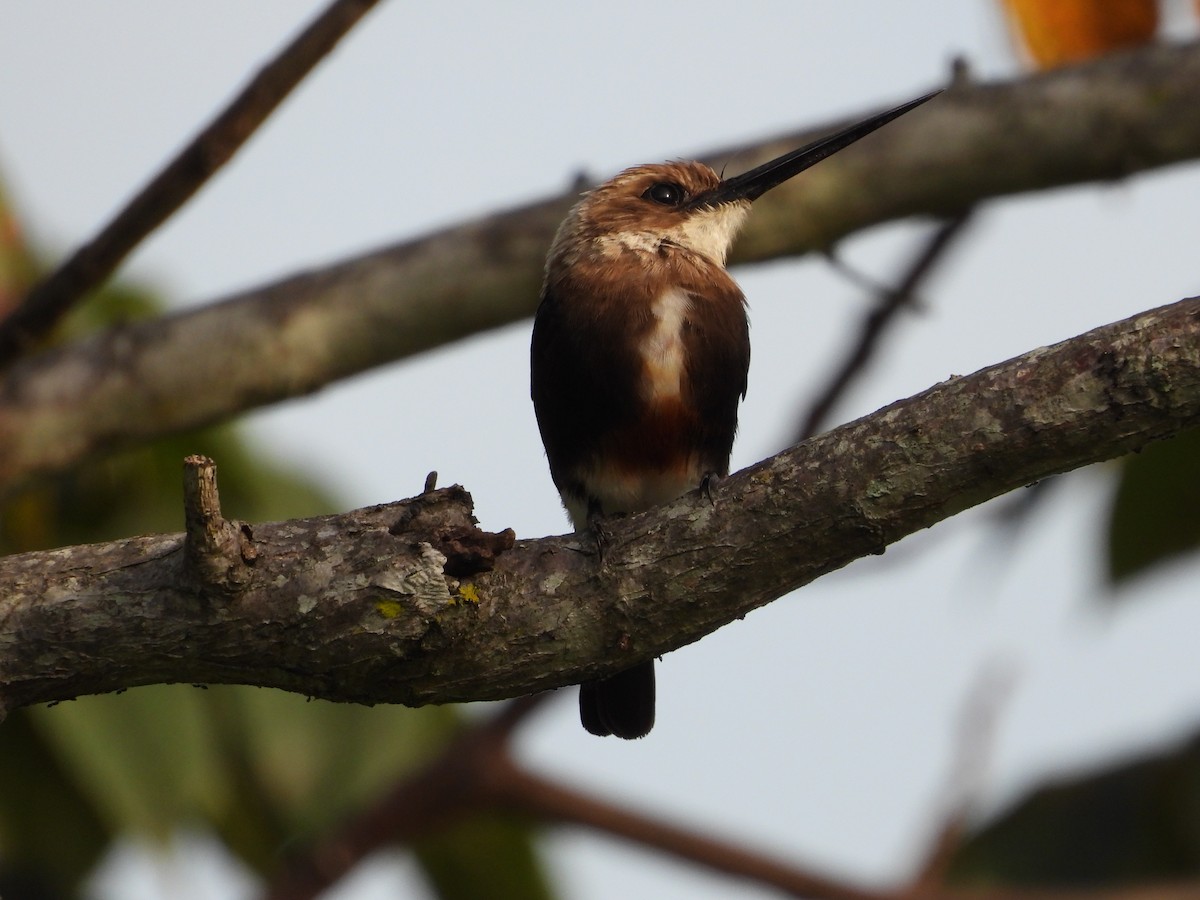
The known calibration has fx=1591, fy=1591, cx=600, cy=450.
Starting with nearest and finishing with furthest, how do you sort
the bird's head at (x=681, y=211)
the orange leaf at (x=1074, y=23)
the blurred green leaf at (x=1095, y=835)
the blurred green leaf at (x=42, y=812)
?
1. the orange leaf at (x=1074, y=23)
2. the bird's head at (x=681, y=211)
3. the blurred green leaf at (x=42, y=812)
4. the blurred green leaf at (x=1095, y=835)

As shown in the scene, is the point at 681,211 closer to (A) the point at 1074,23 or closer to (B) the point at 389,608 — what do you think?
(A) the point at 1074,23

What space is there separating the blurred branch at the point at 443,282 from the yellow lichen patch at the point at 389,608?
1.96 metres

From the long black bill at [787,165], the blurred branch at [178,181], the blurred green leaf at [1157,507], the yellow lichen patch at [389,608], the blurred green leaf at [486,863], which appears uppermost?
the long black bill at [787,165]

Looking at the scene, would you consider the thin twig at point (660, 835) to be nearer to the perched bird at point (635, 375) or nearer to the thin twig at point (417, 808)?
the thin twig at point (417, 808)

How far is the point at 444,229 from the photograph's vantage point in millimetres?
4859

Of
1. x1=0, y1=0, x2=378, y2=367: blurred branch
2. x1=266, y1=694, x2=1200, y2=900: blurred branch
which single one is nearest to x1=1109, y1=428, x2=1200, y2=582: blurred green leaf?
x1=266, y1=694, x2=1200, y2=900: blurred branch

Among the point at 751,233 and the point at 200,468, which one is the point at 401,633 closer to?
the point at 200,468

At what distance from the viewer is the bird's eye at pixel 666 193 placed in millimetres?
5314

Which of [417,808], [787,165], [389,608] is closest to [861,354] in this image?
[787,165]

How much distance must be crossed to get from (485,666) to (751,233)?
7.92 ft

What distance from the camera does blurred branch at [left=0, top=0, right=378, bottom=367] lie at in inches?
163

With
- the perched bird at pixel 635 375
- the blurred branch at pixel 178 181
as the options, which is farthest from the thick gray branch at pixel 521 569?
the blurred branch at pixel 178 181

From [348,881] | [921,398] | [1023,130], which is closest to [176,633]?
[921,398]

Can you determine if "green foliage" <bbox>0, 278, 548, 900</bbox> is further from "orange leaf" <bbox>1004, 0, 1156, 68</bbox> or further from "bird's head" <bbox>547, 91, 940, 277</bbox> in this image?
"orange leaf" <bbox>1004, 0, 1156, 68</bbox>
